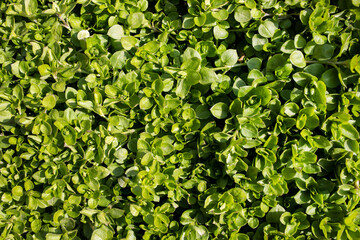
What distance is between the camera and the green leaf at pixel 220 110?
1736 mm

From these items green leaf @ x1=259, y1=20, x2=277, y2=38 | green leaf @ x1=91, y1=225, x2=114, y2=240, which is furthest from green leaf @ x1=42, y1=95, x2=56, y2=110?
green leaf @ x1=259, y1=20, x2=277, y2=38

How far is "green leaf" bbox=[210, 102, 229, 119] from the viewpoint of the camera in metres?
1.74

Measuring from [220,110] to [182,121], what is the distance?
24cm

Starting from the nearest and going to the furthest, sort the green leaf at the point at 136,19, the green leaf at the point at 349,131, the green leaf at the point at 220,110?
the green leaf at the point at 349,131, the green leaf at the point at 220,110, the green leaf at the point at 136,19

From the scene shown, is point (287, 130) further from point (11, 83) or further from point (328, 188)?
point (11, 83)

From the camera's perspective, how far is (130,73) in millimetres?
1856

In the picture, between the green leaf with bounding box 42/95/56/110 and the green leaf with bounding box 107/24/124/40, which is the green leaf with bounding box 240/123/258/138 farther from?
the green leaf with bounding box 42/95/56/110

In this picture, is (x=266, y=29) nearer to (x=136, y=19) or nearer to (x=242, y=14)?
(x=242, y=14)

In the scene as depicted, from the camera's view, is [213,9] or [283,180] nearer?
[283,180]

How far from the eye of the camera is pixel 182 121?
1.81m

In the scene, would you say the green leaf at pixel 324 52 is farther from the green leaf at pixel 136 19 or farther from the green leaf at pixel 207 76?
the green leaf at pixel 136 19

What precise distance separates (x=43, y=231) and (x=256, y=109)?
162 cm

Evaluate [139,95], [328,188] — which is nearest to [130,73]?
[139,95]

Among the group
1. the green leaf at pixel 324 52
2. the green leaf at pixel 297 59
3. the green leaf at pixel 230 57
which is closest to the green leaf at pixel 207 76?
the green leaf at pixel 230 57
